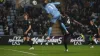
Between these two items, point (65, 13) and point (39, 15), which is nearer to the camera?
point (65, 13)

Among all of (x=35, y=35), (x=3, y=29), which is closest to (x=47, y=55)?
(x=35, y=35)

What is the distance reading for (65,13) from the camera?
3331 cm

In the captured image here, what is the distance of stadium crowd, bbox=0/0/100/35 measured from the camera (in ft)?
106

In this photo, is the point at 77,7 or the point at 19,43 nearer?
the point at 19,43

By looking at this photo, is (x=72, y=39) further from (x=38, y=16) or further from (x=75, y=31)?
(x=38, y=16)

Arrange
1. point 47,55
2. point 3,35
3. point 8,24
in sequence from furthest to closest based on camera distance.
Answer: point 8,24 < point 3,35 < point 47,55

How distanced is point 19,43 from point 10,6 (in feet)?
15.9

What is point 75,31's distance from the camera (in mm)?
32219

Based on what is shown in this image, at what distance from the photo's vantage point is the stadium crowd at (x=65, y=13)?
1270 inches

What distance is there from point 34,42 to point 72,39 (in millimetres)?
3189

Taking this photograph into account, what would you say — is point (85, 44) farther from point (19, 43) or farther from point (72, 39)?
point (19, 43)

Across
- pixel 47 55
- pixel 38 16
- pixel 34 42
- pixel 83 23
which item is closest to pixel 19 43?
pixel 34 42

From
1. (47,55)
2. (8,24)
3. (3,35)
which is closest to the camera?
(47,55)

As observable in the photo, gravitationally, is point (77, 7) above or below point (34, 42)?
above
